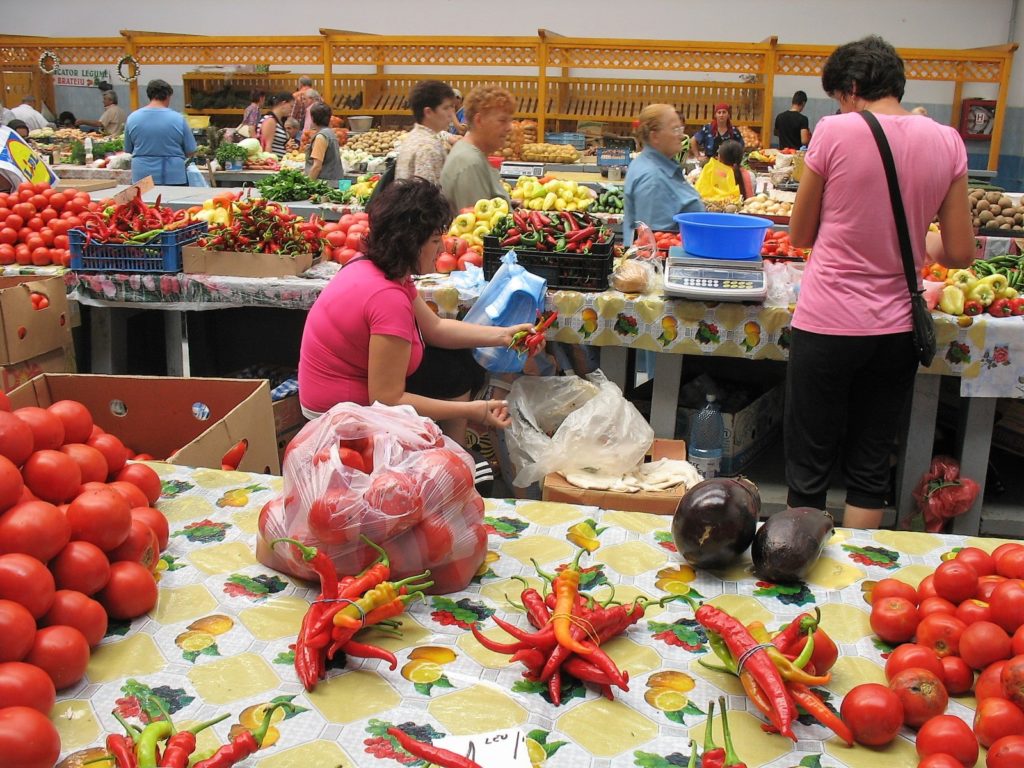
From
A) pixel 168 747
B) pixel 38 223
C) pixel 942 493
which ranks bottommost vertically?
pixel 942 493

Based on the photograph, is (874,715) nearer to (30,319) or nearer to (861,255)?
(861,255)

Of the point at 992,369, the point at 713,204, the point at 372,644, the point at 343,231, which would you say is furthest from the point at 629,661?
the point at 713,204

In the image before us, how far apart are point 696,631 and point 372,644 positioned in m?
0.65

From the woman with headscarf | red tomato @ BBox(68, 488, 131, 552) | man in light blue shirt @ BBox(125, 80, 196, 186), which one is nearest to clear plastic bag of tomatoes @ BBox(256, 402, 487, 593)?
red tomato @ BBox(68, 488, 131, 552)

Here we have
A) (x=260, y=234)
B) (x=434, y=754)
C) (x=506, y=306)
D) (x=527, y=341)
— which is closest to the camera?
(x=434, y=754)

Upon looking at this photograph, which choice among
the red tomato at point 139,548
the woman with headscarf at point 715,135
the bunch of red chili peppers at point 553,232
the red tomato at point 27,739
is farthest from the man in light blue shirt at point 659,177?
the woman with headscarf at point 715,135

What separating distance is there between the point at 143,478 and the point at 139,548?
0.38m

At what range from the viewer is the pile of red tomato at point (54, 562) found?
60.2 inches

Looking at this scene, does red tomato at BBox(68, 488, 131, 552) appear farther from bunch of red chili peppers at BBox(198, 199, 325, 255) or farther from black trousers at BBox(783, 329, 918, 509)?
bunch of red chili peppers at BBox(198, 199, 325, 255)

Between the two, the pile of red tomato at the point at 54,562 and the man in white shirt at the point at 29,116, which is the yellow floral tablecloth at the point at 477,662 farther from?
the man in white shirt at the point at 29,116

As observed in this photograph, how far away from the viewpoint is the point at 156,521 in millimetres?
2213

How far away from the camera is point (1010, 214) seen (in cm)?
657

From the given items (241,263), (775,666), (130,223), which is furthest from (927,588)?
(130,223)

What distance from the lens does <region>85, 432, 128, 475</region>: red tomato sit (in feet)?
7.63
